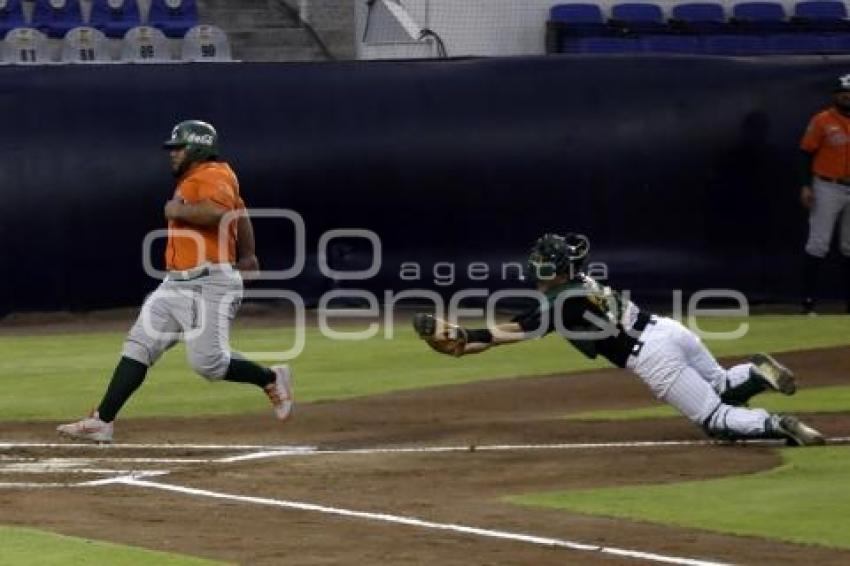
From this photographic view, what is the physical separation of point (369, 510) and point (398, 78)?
11391 millimetres

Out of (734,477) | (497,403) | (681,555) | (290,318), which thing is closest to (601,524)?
(681,555)

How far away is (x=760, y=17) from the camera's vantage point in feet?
90.3

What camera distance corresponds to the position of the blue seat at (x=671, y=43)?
26422 mm

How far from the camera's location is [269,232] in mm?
20391

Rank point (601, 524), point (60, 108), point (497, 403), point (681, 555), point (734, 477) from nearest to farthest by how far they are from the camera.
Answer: point (681, 555) < point (601, 524) < point (734, 477) < point (497, 403) < point (60, 108)

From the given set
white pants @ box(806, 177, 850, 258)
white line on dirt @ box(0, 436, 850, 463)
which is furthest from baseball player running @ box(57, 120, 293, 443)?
white pants @ box(806, 177, 850, 258)

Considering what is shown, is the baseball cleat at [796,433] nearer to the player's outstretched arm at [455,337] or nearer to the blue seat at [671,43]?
the player's outstretched arm at [455,337]

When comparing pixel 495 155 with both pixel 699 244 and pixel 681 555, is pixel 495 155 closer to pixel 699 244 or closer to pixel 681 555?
pixel 699 244

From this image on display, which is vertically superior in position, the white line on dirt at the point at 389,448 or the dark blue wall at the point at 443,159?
the dark blue wall at the point at 443,159

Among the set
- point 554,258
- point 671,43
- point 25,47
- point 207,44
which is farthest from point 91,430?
point 671,43

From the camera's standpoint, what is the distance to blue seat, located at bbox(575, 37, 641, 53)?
84.9ft

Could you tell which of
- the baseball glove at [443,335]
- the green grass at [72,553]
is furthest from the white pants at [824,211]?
the green grass at [72,553]

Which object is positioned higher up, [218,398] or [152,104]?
[152,104]

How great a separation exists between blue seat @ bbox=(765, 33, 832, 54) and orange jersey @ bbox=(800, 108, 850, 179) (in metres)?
7.31
